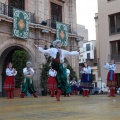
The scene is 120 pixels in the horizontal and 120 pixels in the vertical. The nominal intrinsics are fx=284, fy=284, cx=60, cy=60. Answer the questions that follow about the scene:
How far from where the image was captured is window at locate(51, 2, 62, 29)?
827 inches

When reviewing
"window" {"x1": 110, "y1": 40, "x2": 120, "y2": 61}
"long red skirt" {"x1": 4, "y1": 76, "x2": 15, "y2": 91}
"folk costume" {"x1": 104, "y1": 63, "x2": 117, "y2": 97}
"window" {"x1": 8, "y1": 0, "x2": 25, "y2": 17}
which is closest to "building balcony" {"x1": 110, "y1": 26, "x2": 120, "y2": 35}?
"window" {"x1": 110, "y1": 40, "x2": 120, "y2": 61}

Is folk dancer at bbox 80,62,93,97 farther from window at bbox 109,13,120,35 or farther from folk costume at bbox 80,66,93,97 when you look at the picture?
window at bbox 109,13,120,35

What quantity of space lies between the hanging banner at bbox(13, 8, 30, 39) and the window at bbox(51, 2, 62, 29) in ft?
10.9

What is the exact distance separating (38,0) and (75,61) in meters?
5.80

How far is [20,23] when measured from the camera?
17453mm

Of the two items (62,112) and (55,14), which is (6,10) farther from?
(62,112)

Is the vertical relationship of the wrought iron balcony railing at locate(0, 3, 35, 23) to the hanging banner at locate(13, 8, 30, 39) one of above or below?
above

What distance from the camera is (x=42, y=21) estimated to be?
63.3 ft

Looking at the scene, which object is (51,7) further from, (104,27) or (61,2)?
(104,27)

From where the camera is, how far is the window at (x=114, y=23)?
27156 millimetres

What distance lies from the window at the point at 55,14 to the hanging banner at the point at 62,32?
0.54 meters

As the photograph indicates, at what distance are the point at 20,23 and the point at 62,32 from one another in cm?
417

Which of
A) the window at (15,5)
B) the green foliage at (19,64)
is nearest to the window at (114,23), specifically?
the window at (15,5)

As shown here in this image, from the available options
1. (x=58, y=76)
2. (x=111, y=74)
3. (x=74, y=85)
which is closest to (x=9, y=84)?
(x=111, y=74)
